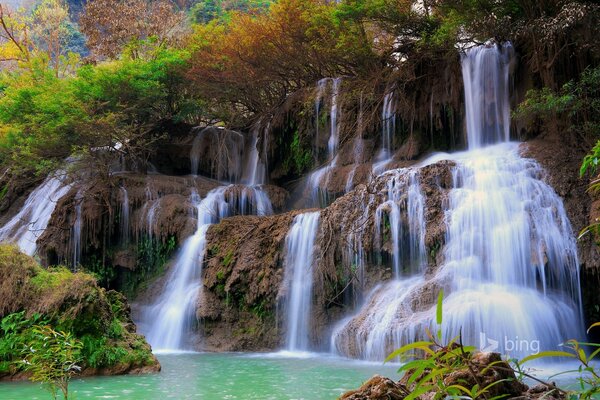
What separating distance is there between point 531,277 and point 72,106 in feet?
45.7

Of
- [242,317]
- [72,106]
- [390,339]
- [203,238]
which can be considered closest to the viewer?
[390,339]

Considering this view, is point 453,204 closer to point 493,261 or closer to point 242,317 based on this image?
point 493,261

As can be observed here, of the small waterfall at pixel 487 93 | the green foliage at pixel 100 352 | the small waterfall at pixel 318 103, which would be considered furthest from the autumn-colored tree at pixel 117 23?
the green foliage at pixel 100 352

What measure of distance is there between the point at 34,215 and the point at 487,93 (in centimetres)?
1347

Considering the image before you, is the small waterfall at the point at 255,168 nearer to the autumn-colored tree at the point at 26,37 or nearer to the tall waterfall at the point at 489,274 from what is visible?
the tall waterfall at the point at 489,274

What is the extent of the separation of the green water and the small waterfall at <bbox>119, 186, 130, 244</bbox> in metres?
6.78

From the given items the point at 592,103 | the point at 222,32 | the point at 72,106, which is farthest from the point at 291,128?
the point at 592,103

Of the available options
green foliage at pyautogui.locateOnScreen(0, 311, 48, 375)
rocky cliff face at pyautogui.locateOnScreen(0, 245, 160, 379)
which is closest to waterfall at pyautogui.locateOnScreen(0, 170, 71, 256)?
rocky cliff face at pyautogui.locateOnScreen(0, 245, 160, 379)

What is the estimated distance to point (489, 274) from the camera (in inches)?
416

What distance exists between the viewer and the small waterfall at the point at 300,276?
40.5ft

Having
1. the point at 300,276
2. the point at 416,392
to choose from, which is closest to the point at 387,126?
the point at 300,276

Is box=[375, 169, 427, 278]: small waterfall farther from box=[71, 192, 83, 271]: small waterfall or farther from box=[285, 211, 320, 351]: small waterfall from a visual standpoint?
box=[71, 192, 83, 271]: small waterfall

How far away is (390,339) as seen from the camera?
984 centimetres

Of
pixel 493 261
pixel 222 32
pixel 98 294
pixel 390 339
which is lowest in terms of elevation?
pixel 390 339
